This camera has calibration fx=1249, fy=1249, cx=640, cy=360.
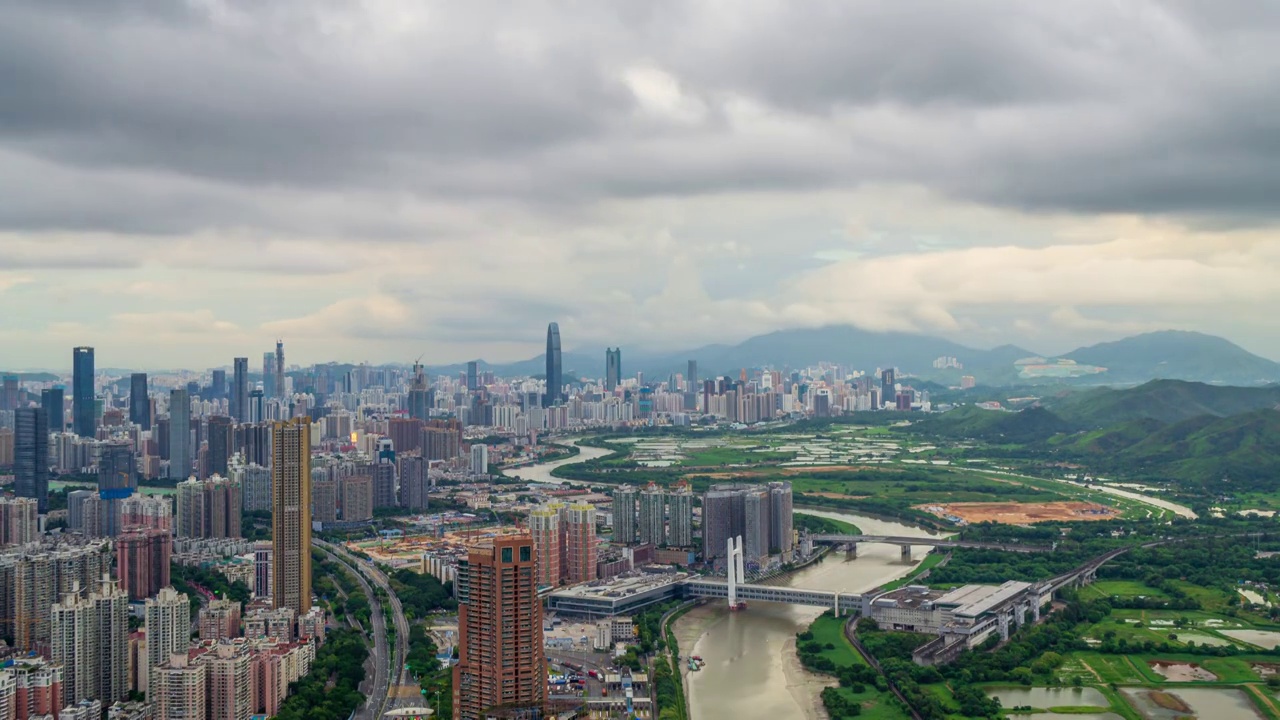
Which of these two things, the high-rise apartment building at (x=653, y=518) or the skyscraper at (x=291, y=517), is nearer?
the skyscraper at (x=291, y=517)

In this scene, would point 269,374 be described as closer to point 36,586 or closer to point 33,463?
point 33,463

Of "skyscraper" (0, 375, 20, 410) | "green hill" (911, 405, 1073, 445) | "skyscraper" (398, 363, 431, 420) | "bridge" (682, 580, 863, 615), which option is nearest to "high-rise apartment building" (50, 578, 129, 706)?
"bridge" (682, 580, 863, 615)

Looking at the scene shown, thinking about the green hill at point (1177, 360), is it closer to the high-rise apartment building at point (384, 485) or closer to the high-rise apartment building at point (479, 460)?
the high-rise apartment building at point (479, 460)

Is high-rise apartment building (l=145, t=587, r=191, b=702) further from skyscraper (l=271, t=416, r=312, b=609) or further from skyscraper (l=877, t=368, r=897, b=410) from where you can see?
skyscraper (l=877, t=368, r=897, b=410)

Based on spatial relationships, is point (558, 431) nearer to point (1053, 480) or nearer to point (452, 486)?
point (452, 486)

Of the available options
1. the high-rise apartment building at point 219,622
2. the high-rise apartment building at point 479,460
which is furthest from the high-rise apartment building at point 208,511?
the high-rise apartment building at point 479,460

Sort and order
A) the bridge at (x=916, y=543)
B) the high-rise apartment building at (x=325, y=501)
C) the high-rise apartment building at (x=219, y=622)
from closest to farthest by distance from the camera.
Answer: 1. the high-rise apartment building at (x=219, y=622)
2. the bridge at (x=916, y=543)
3. the high-rise apartment building at (x=325, y=501)
